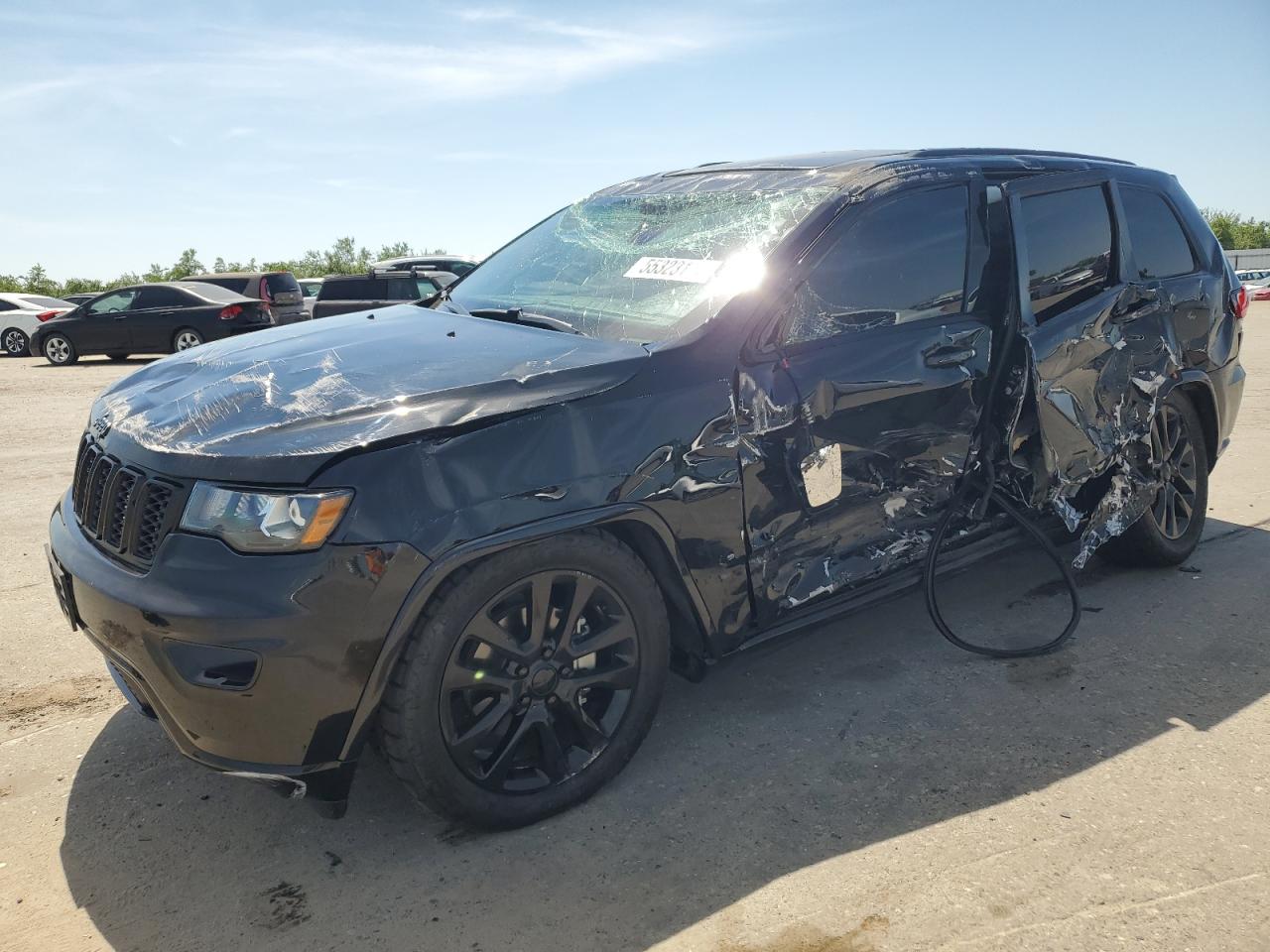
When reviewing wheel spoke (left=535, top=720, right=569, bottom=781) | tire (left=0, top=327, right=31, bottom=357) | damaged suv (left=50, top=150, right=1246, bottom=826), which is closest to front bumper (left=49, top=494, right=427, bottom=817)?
damaged suv (left=50, top=150, right=1246, bottom=826)

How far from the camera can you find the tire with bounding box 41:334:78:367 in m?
19.1

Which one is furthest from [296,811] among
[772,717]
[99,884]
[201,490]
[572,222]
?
[572,222]

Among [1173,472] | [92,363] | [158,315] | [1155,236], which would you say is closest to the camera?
[1155,236]

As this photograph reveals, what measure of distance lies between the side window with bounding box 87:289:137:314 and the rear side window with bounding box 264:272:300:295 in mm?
2345

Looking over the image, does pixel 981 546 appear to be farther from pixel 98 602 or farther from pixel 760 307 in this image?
pixel 98 602

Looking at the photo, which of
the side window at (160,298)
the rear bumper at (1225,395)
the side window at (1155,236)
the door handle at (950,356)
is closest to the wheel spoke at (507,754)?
the door handle at (950,356)

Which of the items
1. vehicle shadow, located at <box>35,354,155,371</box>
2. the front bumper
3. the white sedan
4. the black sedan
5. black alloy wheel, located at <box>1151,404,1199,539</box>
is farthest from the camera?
the white sedan

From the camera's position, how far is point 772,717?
3551mm

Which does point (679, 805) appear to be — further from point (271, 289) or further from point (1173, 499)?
point (271, 289)

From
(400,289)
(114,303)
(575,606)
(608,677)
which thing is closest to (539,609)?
(575,606)

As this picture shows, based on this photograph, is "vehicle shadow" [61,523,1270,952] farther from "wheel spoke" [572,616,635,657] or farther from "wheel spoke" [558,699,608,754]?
"wheel spoke" [572,616,635,657]

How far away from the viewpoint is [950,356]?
12.1ft

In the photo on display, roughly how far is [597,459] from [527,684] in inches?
25.2

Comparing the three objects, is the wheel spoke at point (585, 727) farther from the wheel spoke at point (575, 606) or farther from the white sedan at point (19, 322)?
the white sedan at point (19, 322)
